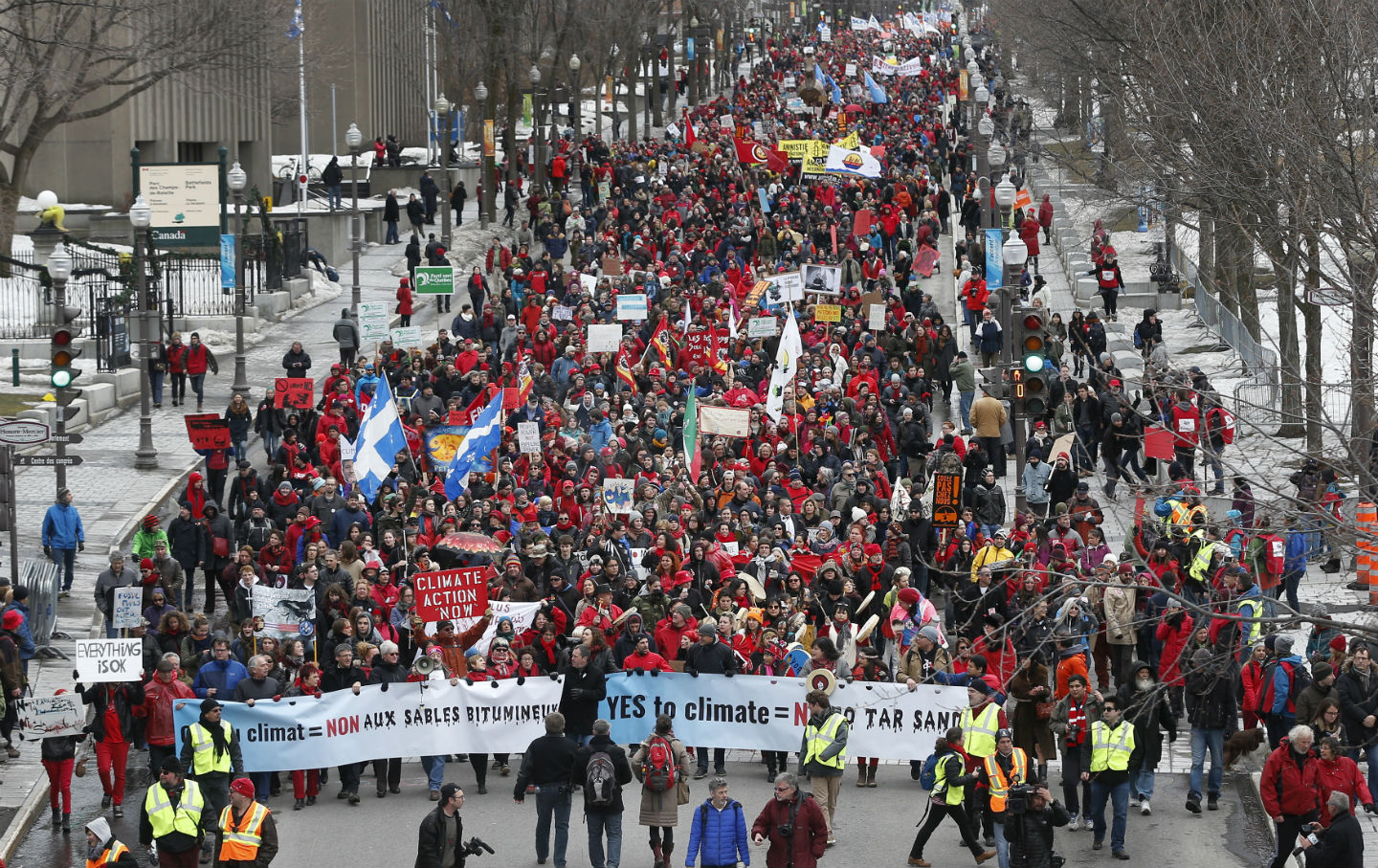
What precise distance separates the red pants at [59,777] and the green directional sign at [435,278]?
61.1ft

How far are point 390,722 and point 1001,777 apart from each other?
506 cm

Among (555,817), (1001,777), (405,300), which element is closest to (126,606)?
(555,817)

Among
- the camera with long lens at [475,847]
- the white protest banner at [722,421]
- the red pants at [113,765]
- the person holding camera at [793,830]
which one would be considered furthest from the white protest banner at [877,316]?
the camera with long lens at [475,847]

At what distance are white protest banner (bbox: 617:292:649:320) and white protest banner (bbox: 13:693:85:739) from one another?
54.4 feet

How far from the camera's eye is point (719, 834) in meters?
14.4

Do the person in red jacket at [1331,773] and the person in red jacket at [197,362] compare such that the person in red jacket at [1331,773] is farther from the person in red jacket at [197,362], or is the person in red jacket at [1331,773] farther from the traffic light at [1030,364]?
the person in red jacket at [197,362]

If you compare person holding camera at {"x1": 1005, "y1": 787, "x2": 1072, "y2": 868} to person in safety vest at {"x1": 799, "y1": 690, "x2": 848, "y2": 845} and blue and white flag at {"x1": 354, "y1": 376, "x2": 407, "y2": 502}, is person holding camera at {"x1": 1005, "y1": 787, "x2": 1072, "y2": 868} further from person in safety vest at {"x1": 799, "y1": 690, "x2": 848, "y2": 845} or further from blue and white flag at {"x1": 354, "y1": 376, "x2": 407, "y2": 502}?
blue and white flag at {"x1": 354, "y1": 376, "x2": 407, "y2": 502}

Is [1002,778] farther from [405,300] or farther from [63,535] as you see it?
[405,300]

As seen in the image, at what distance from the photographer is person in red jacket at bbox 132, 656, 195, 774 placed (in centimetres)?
1675

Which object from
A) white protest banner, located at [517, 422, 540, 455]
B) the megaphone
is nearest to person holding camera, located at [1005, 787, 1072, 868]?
the megaphone

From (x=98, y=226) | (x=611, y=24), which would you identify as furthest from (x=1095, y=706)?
(x=611, y=24)

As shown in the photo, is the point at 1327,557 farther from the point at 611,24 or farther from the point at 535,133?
the point at 611,24

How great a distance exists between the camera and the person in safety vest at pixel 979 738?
15.6m

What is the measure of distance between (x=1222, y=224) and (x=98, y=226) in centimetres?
2631
